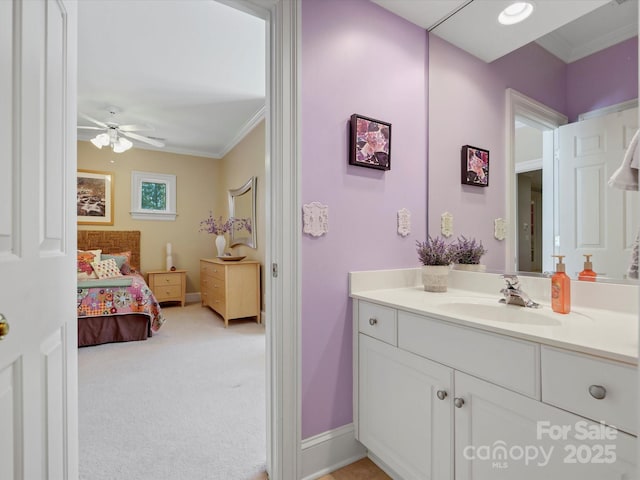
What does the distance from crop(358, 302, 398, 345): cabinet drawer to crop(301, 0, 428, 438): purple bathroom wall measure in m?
0.09

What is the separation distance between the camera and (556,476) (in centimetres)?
89

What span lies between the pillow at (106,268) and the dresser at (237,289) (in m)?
1.27

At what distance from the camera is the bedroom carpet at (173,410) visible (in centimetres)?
159

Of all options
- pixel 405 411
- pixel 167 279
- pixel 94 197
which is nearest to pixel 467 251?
pixel 405 411

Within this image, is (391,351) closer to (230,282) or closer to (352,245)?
(352,245)

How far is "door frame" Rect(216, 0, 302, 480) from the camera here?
1.45 m

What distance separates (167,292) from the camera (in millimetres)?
5164

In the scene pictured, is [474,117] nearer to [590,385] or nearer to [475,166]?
[475,166]

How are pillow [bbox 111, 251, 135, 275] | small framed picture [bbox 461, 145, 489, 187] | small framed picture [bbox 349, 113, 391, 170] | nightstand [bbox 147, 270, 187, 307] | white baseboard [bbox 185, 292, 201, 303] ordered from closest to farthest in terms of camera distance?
1. small framed picture [bbox 349, 113, 391, 170]
2. small framed picture [bbox 461, 145, 489, 187]
3. pillow [bbox 111, 251, 135, 275]
4. nightstand [bbox 147, 270, 187, 307]
5. white baseboard [bbox 185, 292, 201, 303]

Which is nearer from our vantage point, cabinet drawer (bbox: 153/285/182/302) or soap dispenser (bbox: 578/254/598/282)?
soap dispenser (bbox: 578/254/598/282)

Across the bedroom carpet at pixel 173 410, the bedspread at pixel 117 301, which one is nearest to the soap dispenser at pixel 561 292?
the bedroom carpet at pixel 173 410

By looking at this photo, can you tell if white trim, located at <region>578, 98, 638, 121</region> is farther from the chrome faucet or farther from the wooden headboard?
the wooden headboard

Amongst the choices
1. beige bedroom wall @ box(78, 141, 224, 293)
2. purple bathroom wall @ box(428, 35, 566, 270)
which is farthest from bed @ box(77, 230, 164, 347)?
purple bathroom wall @ box(428, 35, 566, 270)

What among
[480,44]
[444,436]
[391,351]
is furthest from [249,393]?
[480,44]
